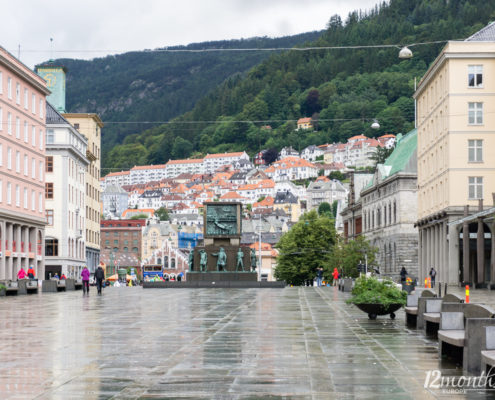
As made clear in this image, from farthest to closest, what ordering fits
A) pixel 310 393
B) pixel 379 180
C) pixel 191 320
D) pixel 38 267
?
pixel 379 180
pixel 38 267
pixel 191 320
pixel 310 393

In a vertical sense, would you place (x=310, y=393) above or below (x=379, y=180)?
below

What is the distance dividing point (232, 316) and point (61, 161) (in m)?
79.0

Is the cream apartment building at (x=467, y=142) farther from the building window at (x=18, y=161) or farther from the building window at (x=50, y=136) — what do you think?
the building window at (x=50, y=136)

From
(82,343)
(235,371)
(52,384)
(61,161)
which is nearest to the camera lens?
(52,384)

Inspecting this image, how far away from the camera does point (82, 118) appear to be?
119m

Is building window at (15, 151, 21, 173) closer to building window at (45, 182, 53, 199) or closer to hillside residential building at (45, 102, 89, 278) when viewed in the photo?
hillside residential building at (45, 102, 89, 278)

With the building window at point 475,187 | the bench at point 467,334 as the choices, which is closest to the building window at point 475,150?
the building window at point 475,187

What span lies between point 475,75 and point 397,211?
33247mm

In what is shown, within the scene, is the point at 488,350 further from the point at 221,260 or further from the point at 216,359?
the point at 221,260

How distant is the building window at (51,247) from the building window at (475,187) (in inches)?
1962

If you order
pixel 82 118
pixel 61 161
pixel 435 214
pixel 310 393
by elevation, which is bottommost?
pixel 310 393

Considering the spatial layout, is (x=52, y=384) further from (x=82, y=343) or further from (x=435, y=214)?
(x=435, y=214)

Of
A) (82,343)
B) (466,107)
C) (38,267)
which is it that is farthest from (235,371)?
(38,267)

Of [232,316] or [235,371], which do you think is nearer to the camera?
[235,371]
